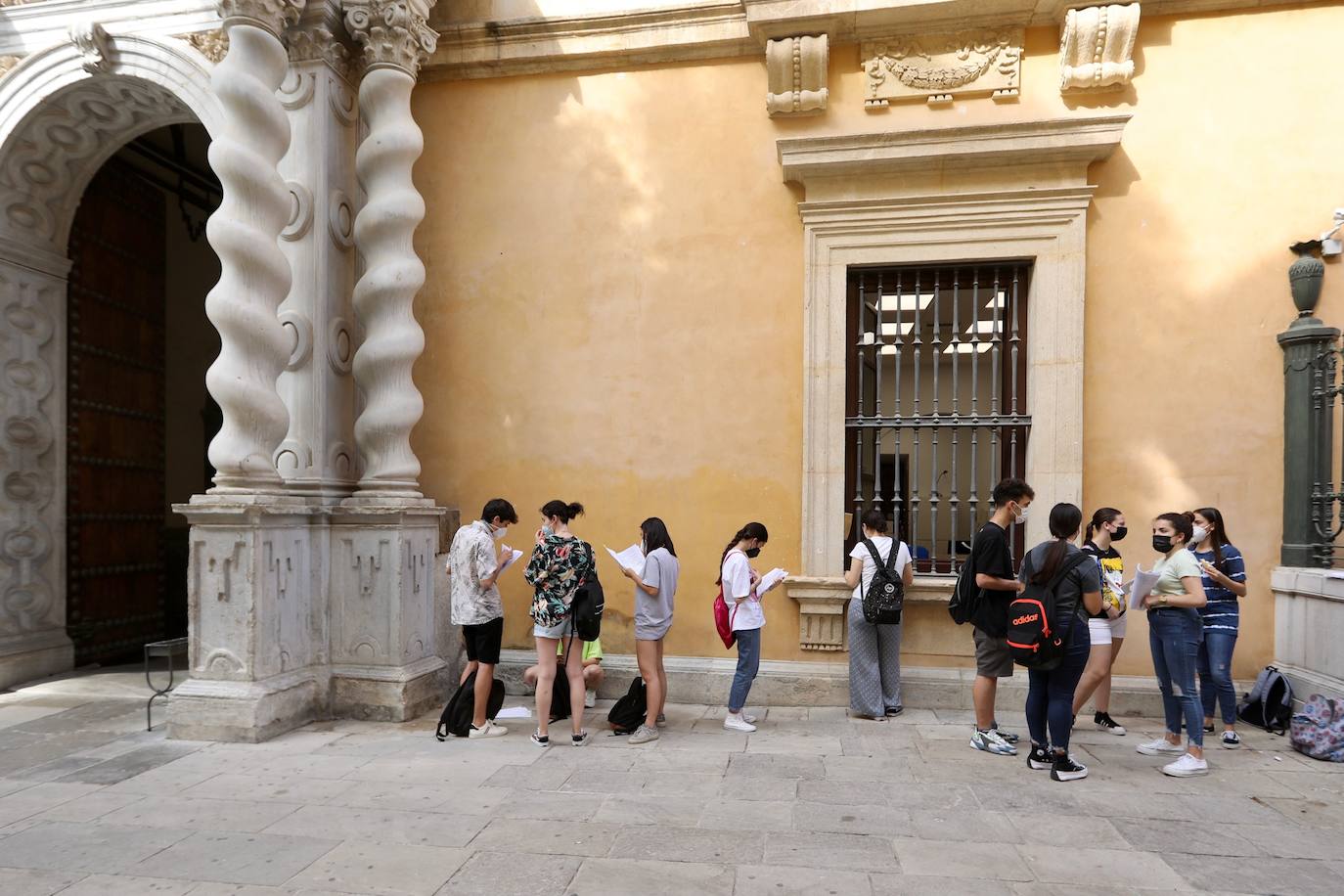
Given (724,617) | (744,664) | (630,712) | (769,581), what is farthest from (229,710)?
(769,581)

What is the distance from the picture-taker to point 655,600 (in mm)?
5605

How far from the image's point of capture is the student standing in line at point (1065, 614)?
4762 millimetres

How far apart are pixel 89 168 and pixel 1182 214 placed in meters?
9.51

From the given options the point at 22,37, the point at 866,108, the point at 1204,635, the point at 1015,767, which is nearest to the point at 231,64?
the point at 22,37

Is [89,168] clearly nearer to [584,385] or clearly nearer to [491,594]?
[584,385]

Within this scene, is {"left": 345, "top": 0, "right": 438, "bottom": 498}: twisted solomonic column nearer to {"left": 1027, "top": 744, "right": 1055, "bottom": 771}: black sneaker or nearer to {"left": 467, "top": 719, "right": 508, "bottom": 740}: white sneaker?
{"left": 467, "top": 719, "right": 508, "bottom": 740}: white sneaker

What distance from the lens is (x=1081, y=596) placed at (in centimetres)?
480

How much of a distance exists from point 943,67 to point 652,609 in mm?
4942

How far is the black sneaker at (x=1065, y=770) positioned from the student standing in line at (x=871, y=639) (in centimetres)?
150

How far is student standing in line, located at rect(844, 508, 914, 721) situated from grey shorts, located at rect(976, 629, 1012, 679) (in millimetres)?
874

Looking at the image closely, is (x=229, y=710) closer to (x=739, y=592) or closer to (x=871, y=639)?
(x=739, y=592)

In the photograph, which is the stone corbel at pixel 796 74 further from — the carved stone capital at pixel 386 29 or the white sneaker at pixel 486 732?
the white sneaker at pixel 486 732

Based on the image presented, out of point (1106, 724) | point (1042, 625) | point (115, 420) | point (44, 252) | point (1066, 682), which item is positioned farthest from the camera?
point (115, 420)

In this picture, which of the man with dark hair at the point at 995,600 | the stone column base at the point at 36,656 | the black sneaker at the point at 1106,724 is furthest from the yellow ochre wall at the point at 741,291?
the stone column base at the point at 36,656
